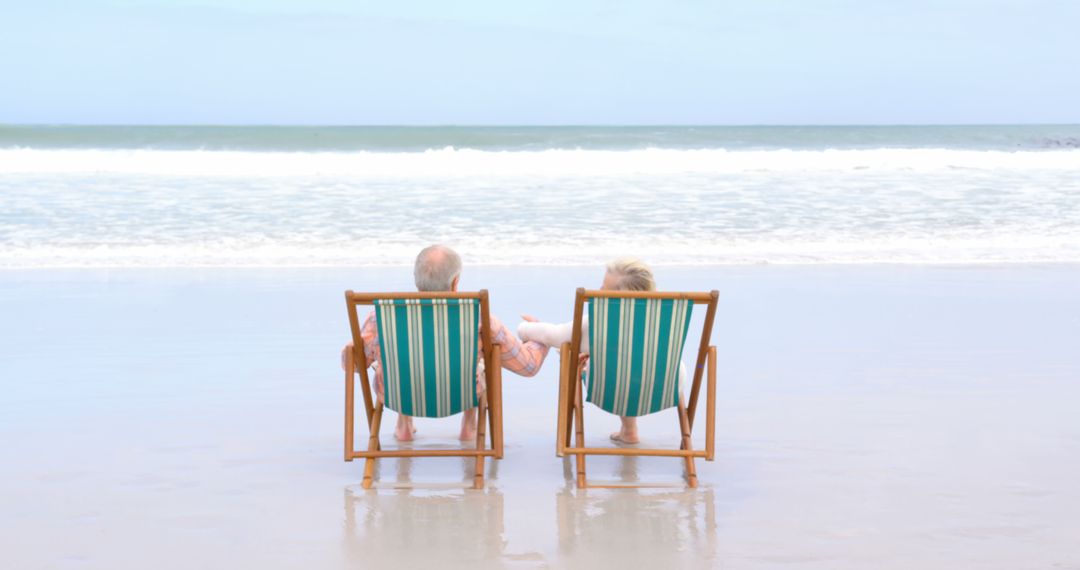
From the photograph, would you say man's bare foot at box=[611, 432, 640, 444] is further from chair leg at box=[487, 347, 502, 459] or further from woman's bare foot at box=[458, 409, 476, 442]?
chair leg at box=[487, 347, 502, 459]

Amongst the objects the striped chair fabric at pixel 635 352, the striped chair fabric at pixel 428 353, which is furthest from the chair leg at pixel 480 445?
the striped chair fabric at pixel 635 352

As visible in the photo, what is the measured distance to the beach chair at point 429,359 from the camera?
3.88 meters

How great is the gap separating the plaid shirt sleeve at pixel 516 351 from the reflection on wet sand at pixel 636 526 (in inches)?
16.8

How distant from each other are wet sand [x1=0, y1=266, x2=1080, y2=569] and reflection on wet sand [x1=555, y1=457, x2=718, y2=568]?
0.01 m

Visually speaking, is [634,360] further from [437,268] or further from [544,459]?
[437,268]

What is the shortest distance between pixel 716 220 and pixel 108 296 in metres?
7.90

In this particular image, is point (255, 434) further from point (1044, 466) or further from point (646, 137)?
point (646, 137)

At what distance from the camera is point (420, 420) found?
5.07 meters

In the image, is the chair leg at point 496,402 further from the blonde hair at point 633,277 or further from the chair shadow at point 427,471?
the blonde hair at point 633,277

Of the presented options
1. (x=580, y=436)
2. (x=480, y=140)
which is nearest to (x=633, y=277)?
(x=580, y=436)

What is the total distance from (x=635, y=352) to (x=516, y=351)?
0.46 meters

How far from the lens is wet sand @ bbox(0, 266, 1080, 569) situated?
11.1ft

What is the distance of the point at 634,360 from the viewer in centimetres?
400

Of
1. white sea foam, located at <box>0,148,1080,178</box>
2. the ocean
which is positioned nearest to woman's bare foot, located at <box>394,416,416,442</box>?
the ocean
